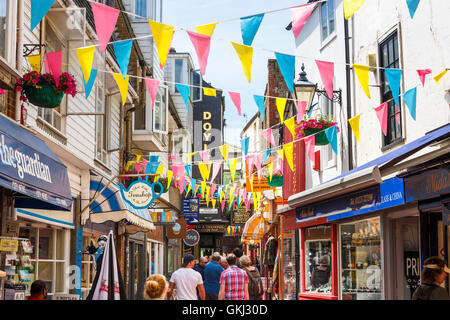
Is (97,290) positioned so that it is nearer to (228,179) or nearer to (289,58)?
(289,58)

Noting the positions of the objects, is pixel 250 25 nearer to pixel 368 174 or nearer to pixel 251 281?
pixel 368 174

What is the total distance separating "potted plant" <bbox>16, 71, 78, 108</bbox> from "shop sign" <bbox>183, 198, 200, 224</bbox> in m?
28.3

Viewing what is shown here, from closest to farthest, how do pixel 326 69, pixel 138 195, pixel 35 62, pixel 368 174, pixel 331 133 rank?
pixel 326 69
pixel 368 174
pixel 35 62
pixel 331 133
pixel 138 195

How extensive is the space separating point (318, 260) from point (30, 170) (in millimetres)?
9387

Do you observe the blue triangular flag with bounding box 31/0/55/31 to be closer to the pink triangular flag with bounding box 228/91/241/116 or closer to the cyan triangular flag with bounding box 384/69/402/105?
the pink triangular flag with bounding box 228/91/241/116

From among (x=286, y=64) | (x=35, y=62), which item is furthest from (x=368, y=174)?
(x=35, y=62)

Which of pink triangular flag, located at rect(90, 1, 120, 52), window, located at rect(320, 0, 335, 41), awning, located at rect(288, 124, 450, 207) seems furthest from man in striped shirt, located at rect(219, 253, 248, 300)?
window, located at rect(320, 0, 335, 41)

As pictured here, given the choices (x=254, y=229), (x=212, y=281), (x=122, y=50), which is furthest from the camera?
(x=254, y=229)

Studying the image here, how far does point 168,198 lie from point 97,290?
85.9 feet

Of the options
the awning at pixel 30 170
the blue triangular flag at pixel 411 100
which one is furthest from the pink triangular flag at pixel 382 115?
the awning at pixel 30 170

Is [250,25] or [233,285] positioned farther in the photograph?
[233,285]

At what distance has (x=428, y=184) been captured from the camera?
996 cm

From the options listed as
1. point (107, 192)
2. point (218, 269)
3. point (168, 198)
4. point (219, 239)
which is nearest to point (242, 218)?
point (219, 239)

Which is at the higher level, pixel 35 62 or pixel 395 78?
pixel 35 62
